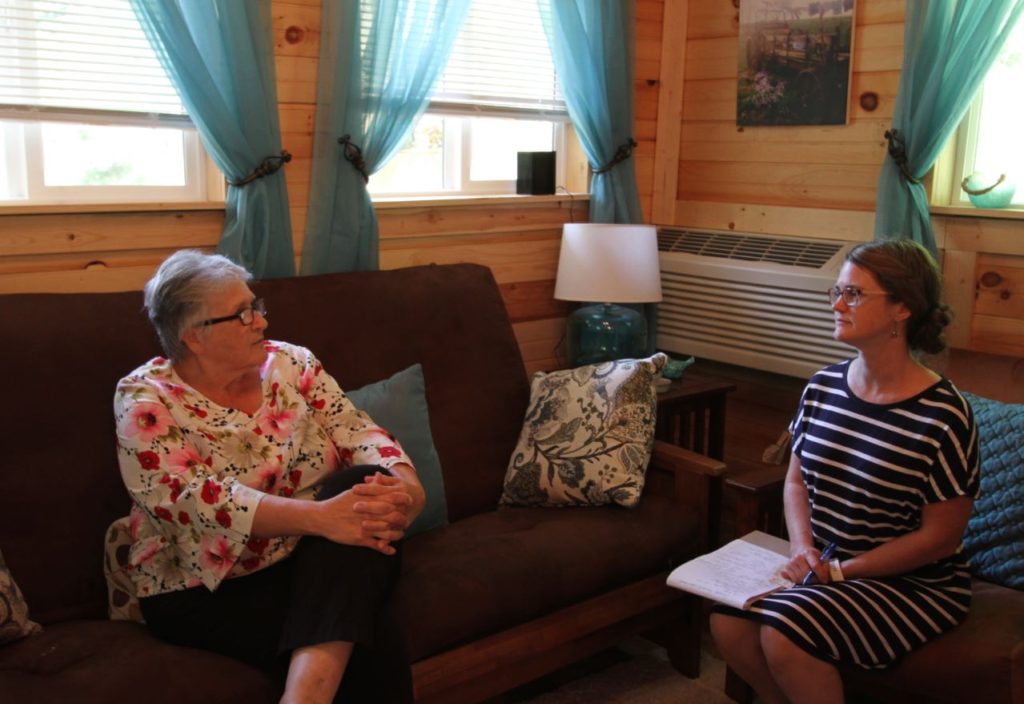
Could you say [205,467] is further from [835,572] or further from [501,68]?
[501,68]

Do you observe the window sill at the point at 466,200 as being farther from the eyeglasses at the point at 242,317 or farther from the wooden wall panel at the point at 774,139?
the eyeglasses at the point at 242,317

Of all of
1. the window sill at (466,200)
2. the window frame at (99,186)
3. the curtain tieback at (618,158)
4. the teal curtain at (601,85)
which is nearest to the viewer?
the window frame at (99,186)

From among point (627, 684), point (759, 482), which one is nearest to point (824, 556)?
point (759, 482)

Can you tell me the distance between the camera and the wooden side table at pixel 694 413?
10.1 feet

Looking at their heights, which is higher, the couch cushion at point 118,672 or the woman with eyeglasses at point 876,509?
the woman with eyeglasses at point 876,509

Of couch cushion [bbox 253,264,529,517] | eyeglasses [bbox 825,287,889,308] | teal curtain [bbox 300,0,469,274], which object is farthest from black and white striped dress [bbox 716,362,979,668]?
teal curtain [bbox 300,0,469,274]

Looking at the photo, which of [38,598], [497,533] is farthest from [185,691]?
[497,533]

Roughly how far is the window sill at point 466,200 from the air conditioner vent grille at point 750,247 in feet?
1.20

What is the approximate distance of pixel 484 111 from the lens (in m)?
3.30

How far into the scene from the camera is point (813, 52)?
3.25 m

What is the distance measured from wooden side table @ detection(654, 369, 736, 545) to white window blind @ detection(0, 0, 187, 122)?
1.61 metres

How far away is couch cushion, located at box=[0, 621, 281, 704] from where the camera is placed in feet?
5.64

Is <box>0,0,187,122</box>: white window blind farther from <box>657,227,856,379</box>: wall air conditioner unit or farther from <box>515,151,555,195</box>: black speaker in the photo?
<box>657,227,856,379</box>: wall air conditioner unit

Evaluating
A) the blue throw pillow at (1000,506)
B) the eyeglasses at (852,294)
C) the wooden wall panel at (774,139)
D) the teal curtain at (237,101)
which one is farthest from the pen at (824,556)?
the teal curtain at (237,101)
